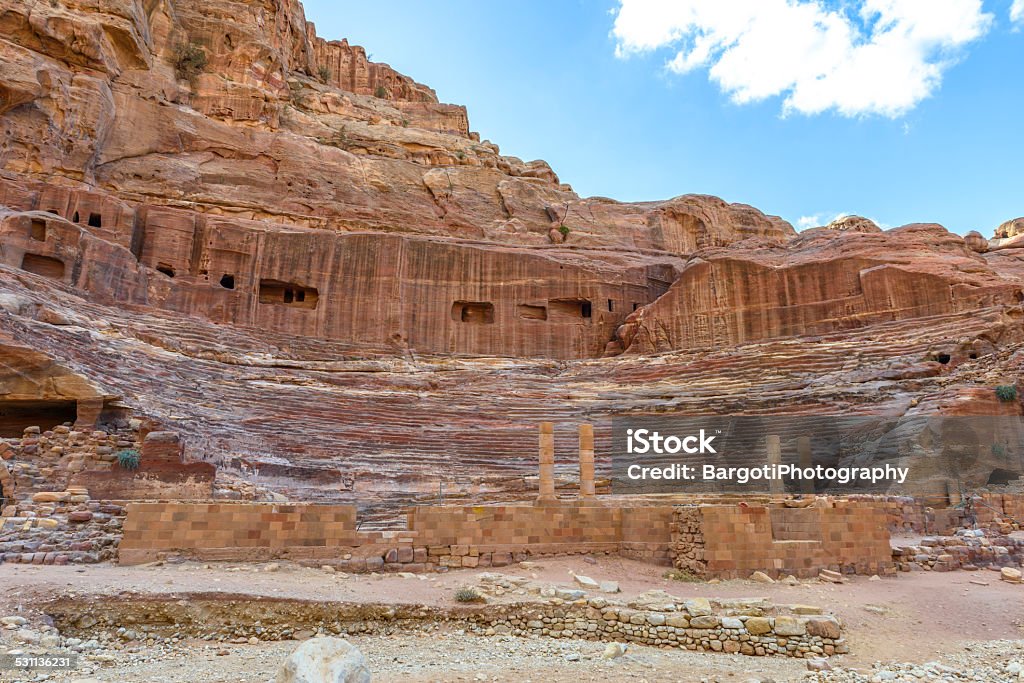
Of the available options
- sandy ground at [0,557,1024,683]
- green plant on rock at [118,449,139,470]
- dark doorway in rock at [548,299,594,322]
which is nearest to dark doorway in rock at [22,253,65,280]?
green plant on rock at [118,449,139,470]

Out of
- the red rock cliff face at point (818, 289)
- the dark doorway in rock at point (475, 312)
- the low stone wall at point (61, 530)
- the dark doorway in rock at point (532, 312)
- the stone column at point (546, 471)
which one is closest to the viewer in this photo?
the low stone wall at point (61, 530)

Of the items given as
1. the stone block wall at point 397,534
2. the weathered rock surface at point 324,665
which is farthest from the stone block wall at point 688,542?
the weathered rock surface at point 324,665

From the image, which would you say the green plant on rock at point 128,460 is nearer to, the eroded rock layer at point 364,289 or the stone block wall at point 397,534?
the eroded rock layer at point 364,289

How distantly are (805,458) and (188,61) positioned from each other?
3920 centimetres

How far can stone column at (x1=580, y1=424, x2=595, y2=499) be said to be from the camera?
50.1ft

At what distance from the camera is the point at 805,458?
18.8m

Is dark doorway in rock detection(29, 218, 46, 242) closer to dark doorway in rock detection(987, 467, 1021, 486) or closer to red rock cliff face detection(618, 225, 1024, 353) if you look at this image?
red rock cliff face detection(618, 225, 1024, 353)

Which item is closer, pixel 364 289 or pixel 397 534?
pixel 397 534

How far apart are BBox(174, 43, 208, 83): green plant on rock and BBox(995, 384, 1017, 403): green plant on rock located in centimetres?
4081

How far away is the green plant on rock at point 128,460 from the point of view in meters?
13.9

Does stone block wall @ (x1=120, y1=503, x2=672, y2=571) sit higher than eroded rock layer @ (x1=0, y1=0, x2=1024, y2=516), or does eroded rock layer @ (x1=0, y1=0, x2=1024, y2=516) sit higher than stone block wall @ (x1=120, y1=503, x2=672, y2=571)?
eroded rock layer @ (x1=0, y1=0, x2=1024, y2=516)

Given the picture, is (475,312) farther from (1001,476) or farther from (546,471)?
(1001,476)

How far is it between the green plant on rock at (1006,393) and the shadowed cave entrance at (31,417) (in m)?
24.0

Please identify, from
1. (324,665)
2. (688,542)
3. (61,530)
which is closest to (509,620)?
(688,542)
